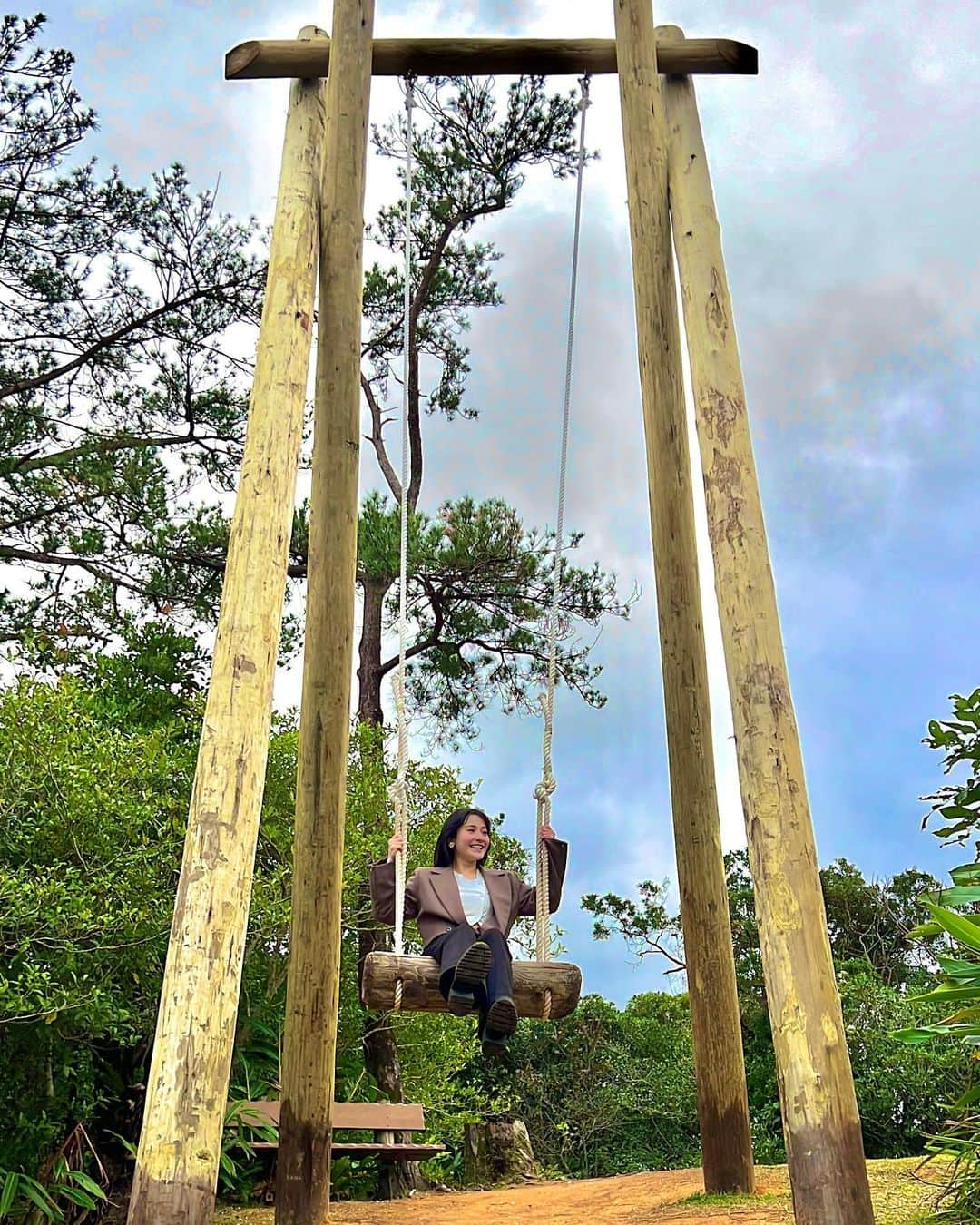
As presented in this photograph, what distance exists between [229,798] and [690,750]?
2.26 meters

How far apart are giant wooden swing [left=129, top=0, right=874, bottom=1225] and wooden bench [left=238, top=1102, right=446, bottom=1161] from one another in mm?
2617

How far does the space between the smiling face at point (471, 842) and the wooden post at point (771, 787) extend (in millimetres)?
1887

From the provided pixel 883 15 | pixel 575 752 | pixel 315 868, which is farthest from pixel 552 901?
pixel 883 15

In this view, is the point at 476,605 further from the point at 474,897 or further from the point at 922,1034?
the point at 922,1034

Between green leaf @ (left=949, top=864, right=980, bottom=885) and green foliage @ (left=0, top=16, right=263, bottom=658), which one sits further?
green foliage @ (left=0, top=16, right=263, bottom=658)

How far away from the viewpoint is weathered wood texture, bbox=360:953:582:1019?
4301mm

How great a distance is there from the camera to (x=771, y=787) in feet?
10.8

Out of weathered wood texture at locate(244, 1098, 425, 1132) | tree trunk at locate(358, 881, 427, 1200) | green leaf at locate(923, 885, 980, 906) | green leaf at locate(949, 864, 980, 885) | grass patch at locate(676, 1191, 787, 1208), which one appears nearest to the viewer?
green leaf at locate(923, 885, 980, 906)

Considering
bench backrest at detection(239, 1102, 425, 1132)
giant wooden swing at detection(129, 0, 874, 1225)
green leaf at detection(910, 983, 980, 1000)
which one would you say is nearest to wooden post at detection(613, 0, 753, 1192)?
giant wooden swing at detection(129, 0, 874, 1225)

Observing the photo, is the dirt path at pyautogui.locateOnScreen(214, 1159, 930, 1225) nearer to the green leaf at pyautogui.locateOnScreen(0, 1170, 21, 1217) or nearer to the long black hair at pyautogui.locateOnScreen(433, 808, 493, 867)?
the green leaf at pyautogui.locateOnScreen(0, 1170, 21, 1217)

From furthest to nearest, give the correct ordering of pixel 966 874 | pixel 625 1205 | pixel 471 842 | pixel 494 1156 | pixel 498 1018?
pixel 494 1156 → pixel 625 1205 → pixel 471 842 → pixel 498 1018 → pixel 966 874

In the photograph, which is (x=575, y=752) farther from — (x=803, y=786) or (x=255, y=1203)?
(x=803, y=786)

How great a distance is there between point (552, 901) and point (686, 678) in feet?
3.34

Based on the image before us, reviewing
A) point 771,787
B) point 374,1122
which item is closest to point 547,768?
point 771,787
